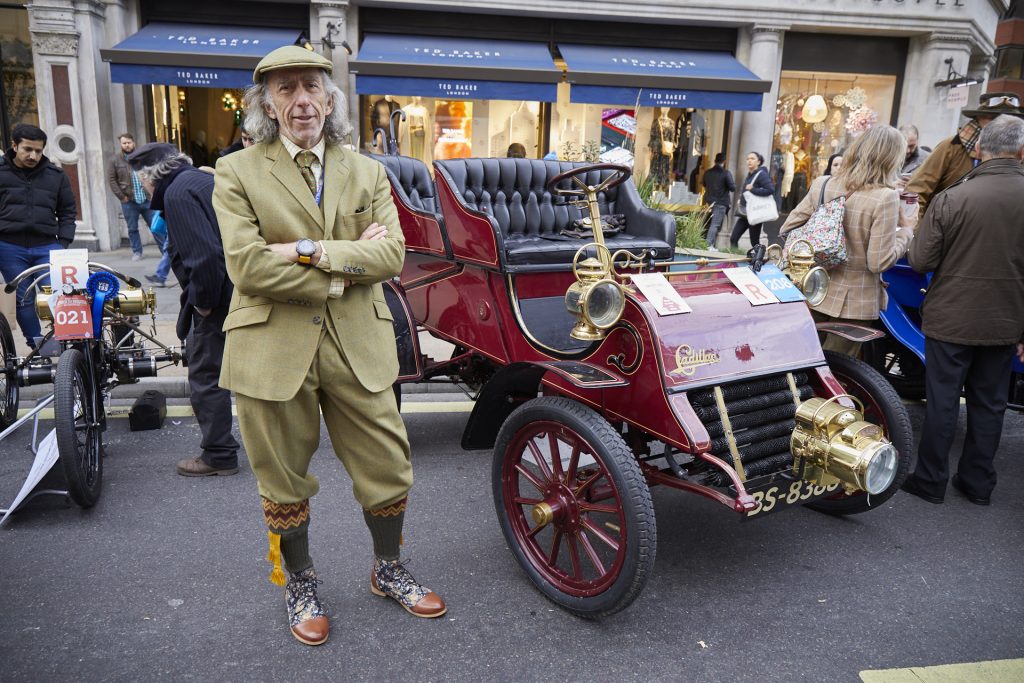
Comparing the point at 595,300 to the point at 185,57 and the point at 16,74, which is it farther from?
the point at 16,74

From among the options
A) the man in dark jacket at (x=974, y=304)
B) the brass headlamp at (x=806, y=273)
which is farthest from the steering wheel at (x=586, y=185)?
the man in dark jacket at (x=974, y=304)

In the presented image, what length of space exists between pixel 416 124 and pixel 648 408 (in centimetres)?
1122

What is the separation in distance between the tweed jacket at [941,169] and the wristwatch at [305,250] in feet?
14.6

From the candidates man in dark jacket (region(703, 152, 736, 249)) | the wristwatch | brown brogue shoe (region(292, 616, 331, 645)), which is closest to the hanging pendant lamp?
man in dark jacket (region(703, 152, 736, 249))

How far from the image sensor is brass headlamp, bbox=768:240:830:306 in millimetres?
3184

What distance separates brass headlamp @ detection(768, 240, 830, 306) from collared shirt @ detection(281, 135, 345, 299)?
2011mm

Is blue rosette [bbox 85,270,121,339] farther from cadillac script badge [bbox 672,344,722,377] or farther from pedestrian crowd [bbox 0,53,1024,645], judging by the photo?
cadillac script badge [bbox 672,344,722,377]

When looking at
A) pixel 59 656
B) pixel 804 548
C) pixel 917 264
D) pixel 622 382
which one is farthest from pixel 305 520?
pixel 917 264

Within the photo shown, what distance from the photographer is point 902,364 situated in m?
4.95

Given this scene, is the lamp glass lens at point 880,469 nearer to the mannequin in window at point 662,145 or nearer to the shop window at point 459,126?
the shop window at point 459,126

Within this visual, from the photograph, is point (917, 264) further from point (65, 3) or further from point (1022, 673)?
point (65, 3)

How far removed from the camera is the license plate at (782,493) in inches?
101

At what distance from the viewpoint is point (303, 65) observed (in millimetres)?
2160

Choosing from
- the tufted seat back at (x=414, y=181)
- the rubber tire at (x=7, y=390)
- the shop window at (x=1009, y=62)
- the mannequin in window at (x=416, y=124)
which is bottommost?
the rubber tire at (x=7, y=390)
